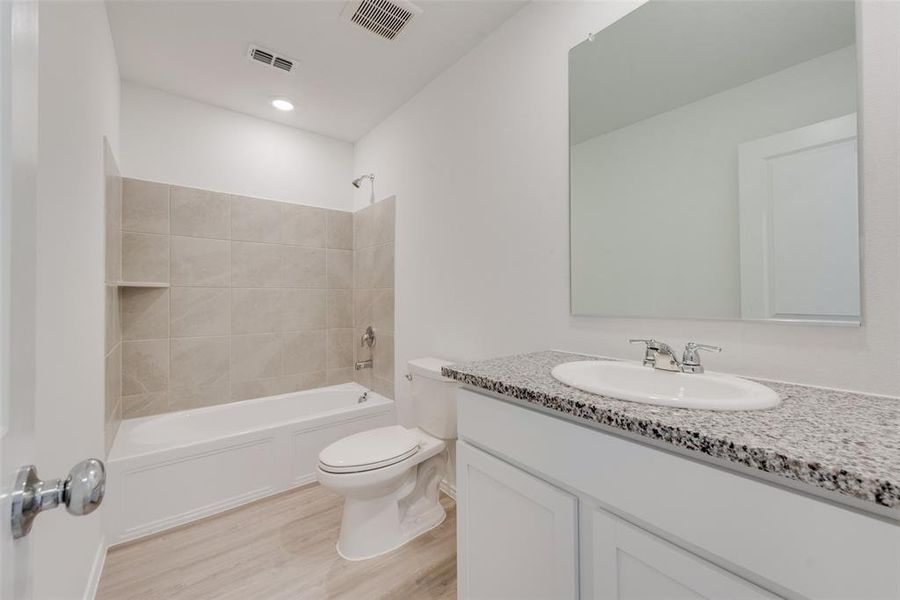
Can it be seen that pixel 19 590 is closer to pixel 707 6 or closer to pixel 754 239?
pixel 754 239

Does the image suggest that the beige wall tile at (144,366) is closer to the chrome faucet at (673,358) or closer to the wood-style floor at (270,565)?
the wood-style floor at (270,565)

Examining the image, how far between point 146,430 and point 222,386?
1.53 feet

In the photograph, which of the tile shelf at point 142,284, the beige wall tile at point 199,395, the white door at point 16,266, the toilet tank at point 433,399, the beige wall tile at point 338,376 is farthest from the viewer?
the beige wall tile at point 338,376

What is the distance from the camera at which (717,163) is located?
1.10m

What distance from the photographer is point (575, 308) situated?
143cm

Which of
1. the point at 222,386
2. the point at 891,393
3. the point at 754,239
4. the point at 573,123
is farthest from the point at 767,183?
the point at 222,386

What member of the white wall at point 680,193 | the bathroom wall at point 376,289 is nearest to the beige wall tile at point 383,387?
the bathroom wall at point 376,289

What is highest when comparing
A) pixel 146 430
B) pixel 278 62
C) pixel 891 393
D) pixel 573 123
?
pixel 278 62

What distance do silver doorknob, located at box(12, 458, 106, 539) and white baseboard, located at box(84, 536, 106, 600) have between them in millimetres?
1571

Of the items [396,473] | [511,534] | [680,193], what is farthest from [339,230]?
[511,534]

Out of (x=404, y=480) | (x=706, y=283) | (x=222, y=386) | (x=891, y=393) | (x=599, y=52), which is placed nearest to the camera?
(x=891, y=393)

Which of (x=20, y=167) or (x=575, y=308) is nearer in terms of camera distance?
(x=20, y=167)

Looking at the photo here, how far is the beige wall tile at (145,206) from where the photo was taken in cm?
220

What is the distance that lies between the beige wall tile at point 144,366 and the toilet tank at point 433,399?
1623 mm
